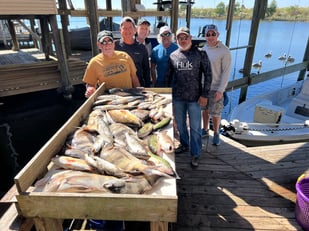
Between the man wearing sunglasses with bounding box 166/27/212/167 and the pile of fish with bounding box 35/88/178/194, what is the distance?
65 centimetres

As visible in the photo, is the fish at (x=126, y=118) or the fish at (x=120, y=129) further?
the fish at (x=126, y=118)

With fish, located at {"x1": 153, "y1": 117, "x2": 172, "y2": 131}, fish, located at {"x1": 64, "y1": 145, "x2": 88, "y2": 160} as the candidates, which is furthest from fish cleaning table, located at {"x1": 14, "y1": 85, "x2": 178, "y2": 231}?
fish, located at {"x1": 153, "y1": 117, "x2": 172, "y2": 131}

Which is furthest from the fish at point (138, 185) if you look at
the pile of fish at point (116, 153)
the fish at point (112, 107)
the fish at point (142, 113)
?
the fish at point (112, 107)

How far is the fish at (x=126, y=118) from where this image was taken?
94.0 inches

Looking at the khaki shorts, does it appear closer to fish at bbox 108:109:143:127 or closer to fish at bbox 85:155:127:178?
fish at bbox 108:109:143:127

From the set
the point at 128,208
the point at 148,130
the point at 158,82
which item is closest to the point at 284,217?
the point at 148,130

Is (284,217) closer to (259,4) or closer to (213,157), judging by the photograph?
(213,157)

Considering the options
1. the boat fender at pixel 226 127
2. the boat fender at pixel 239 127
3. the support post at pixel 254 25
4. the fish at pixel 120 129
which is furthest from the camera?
the support post at pixel 254 25

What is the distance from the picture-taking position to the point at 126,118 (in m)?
2.44

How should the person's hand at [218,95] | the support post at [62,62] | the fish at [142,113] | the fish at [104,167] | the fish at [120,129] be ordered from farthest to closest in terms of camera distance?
the support post at [62,62], the person's hand at [218,95], the fish at [142,113], the fish at [120,129], the fish at [104,167]

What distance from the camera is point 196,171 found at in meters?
3.65

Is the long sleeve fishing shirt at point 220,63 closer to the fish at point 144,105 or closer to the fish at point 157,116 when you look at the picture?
the fish at point 144,105

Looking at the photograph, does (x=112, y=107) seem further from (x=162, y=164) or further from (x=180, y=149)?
(x=180, y=149)

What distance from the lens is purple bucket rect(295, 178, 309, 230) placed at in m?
2.48
